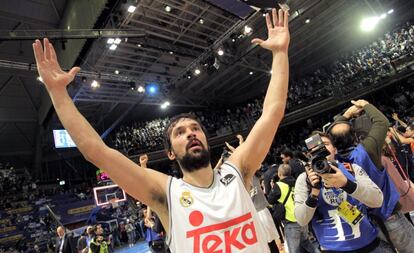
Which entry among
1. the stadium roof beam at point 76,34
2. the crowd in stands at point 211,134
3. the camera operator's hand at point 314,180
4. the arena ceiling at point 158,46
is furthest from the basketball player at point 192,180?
the crowd in stands at point 211,134

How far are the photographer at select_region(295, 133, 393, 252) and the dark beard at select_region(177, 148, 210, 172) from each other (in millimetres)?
683

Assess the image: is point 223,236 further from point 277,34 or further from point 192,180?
point 277,34

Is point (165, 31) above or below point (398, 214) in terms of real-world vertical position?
above

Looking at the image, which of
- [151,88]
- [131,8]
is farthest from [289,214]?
[151,88]

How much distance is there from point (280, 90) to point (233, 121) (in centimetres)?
1697

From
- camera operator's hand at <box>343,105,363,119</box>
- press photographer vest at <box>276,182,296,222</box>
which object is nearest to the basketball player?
camera operator's hand at <box>343,105,363,119</box>

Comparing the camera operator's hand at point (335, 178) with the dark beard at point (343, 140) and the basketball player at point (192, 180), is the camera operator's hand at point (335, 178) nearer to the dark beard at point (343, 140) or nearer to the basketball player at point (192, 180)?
the basketball player at point (192, 180)

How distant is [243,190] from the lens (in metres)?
1.56

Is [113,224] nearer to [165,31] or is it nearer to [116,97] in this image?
[116,97]

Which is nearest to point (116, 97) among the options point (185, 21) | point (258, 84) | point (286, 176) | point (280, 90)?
point (185, 21)

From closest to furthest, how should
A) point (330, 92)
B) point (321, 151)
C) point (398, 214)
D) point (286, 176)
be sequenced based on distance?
1. point (321, 151)
2. point (398, 214)
3. point (286, 176)
4. point (330, 92)

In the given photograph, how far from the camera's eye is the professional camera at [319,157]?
1733 millimetres

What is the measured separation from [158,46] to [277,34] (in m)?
10.4

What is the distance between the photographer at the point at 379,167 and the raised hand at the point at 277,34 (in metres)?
0.91
